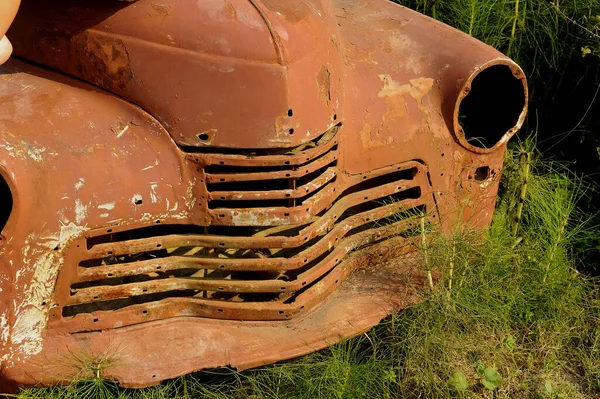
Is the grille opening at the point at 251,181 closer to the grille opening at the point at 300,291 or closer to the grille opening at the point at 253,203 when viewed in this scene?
the grille opening at the point at 253,203

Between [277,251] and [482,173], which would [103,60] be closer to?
[277,251]

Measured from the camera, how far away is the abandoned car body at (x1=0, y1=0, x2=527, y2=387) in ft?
9.87

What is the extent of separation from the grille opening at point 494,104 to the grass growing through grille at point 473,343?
12.3 inches

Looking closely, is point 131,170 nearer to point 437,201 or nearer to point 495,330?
point 437,201

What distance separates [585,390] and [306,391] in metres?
1.24

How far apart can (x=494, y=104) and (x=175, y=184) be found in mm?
1688

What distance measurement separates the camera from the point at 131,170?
123 inches

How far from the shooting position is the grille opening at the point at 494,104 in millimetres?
3914

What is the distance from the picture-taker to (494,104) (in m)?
4.04

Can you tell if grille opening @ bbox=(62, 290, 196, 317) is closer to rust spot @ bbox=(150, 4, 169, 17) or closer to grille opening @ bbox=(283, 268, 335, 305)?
grille opening @ bbox=(283, 268, 335, 305)

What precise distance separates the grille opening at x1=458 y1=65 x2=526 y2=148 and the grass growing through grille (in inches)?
12.3

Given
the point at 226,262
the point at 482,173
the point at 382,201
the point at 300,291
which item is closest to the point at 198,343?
the point at 226,262

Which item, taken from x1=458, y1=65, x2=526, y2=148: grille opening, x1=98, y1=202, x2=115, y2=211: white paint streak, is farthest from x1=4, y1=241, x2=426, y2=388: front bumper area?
x1=458, y1=65, x2=526, y2=148: grille opening

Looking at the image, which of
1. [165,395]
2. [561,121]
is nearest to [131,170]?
[165,395]
